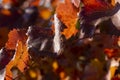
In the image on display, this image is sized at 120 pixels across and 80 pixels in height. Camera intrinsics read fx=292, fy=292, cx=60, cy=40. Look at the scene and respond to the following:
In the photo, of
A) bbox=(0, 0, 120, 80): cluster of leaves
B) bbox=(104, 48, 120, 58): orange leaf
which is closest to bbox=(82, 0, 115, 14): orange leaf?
bbox=(0, 0, 120, 80): cluster of leaves

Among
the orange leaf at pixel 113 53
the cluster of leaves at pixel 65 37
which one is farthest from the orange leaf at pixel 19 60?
the orange leaf at pixel 113 53

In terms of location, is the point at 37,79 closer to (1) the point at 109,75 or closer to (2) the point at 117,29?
(1) the point at 109,75

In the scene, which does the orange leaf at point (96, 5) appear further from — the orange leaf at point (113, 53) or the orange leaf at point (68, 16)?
the orange leaf at point (113, 53)

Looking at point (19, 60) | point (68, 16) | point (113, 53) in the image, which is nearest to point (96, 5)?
point (68, 16)

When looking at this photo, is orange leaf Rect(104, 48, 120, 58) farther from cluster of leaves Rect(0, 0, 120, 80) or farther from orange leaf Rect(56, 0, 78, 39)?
orange leaf Rect(56, 0, 78, 39)

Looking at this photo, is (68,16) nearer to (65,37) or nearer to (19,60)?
(65,37)

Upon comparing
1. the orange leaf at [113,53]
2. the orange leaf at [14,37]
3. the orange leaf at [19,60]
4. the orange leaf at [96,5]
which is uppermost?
the orange leaf at [14,37]
